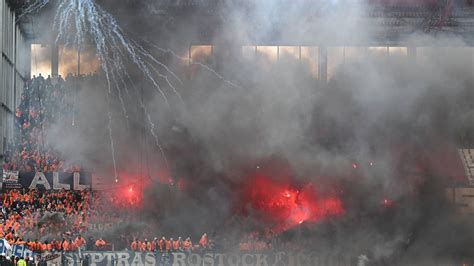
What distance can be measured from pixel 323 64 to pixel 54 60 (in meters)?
10.0

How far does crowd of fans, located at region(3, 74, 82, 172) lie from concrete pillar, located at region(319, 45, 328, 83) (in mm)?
8889

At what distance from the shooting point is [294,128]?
2633cm

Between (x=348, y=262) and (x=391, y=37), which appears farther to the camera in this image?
(x=391, y=37)

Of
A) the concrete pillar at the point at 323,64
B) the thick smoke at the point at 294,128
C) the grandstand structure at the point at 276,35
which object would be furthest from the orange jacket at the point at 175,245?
the concrete pillar at the point at 323,64

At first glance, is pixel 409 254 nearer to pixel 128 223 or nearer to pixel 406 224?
pixel 406 224

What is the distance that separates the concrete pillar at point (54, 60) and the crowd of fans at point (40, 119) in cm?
32

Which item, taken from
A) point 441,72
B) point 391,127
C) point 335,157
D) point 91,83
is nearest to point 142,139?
point 91,83

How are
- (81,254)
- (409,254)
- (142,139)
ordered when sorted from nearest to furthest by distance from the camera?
(81,254) < (409,254) < (142,139)

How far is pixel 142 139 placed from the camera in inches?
1079

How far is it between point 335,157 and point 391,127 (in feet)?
7.27

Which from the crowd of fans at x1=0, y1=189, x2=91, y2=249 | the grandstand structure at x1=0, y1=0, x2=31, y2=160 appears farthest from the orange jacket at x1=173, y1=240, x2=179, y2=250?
the grandstand structure at x1=0, y1=0, x2=31, y2=160

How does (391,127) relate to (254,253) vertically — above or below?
above

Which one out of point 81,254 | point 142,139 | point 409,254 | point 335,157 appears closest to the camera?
point 81,254

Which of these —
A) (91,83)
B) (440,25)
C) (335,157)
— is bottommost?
(335,157)
